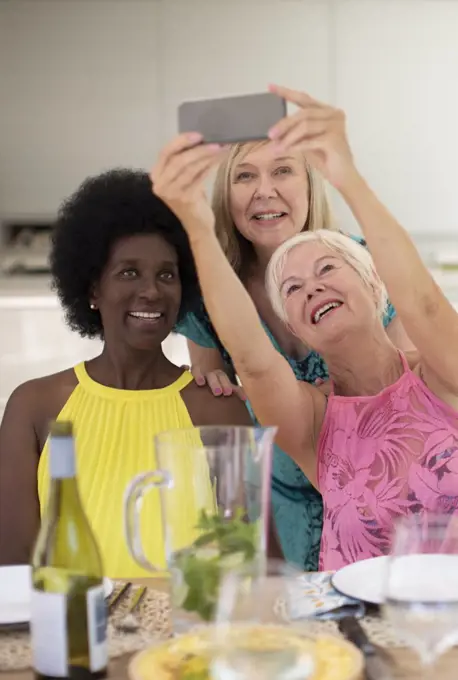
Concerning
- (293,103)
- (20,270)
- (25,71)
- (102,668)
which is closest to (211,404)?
(293,103)

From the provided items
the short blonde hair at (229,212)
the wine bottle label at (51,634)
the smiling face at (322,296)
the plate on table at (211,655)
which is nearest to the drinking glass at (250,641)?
the plate on table at (211,655)

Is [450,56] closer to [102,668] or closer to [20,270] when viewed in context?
[20,270]

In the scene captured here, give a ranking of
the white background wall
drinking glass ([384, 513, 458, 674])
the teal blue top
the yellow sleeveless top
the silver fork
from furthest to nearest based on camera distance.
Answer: the white background wall, the teal blue top, the yellow sleeveless top, the silver fork, drinking glass ([384, 513, 458, 674])

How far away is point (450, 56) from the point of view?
2.61 metres

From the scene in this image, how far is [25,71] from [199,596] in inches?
91.3

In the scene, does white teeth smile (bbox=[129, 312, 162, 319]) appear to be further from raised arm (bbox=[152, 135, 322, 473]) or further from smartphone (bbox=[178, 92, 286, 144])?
smartphone (bbox=[178, 92, 286, 144])

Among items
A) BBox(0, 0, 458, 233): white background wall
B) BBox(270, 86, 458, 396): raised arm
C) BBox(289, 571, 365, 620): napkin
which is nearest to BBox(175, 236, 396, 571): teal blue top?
BBox(270, 86, 458, 396): raised arm

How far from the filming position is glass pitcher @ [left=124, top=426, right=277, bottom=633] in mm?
674

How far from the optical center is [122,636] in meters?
0.73

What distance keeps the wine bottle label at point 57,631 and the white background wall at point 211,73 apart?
2.16 meters

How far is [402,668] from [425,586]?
0.23ft

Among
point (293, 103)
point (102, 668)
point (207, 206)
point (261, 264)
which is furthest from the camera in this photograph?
point (261, 264)

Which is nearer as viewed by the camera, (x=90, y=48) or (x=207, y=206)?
(x=207, y=206)

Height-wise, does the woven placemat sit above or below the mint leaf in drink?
below
